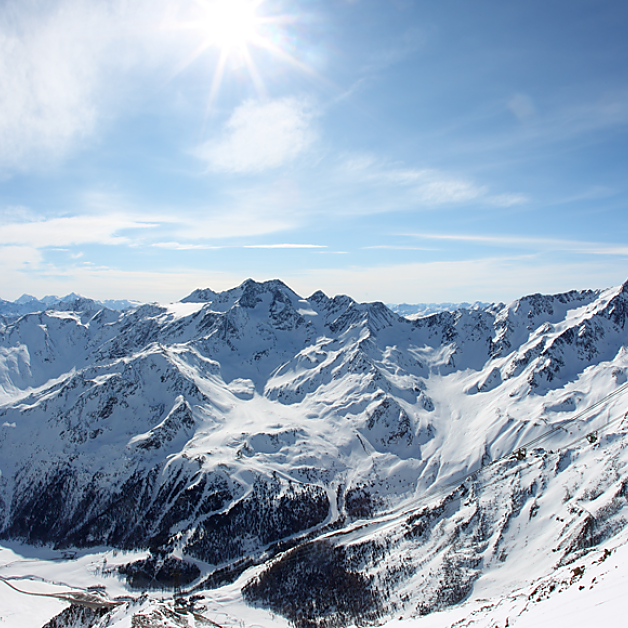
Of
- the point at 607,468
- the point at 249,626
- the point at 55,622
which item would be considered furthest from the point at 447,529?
the point at 55,622

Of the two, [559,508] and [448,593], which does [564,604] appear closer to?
[448,593]

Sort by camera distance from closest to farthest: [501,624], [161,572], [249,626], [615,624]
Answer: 1. [615,624]
2. [501,624]
3. [249,626]
4. [161,572]

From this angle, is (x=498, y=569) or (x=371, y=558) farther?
(x=371, y=558)

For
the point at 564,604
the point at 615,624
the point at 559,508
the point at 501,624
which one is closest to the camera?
the point at 615,624

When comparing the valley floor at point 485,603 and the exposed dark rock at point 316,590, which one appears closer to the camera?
the valley floor at point 485,603

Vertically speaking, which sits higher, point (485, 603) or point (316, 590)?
point (485, 603)

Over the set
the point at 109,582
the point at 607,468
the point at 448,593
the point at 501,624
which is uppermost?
the point at 501,624

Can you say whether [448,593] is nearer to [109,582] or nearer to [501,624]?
[501,624]

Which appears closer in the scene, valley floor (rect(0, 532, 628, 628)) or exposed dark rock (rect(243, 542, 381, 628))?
valley floor (rect(0, 532, 628, 628))

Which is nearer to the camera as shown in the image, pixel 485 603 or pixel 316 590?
pixel 485 603

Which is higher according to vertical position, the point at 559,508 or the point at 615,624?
the point at 615,624
